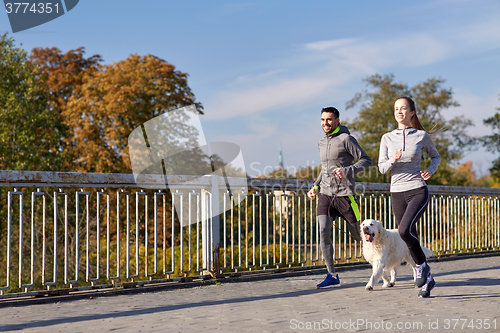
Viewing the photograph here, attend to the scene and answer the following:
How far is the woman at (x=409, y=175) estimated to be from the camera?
16.5ft

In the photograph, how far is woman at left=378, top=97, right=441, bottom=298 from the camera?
503 centimetres

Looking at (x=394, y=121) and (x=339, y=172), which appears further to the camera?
(x=394, y=121)

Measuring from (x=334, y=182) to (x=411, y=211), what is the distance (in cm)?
104

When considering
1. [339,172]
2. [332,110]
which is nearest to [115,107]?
[332,110]

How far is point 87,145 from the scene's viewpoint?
84.5 ft

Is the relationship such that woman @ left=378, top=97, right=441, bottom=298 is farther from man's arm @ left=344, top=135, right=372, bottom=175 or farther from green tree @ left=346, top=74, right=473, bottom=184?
green tree @ left=346, top=74, right=473, bottom=184

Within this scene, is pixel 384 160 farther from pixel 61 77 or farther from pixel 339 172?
pixel 61 77

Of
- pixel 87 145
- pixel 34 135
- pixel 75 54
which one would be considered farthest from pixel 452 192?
pixel 75 54

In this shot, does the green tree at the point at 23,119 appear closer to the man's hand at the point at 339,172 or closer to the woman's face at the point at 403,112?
the man's hand at the point at 339,172

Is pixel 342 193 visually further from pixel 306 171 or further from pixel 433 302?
pixel 306 171

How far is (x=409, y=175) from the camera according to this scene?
5070 millimetres

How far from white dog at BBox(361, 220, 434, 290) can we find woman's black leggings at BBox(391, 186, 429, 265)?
0.58 metres

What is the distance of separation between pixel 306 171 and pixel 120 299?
25875 millimetres

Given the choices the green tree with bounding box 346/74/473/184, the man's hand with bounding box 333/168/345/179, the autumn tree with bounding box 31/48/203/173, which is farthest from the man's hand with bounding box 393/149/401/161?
the green tree with bounding box 346/74/473/184
